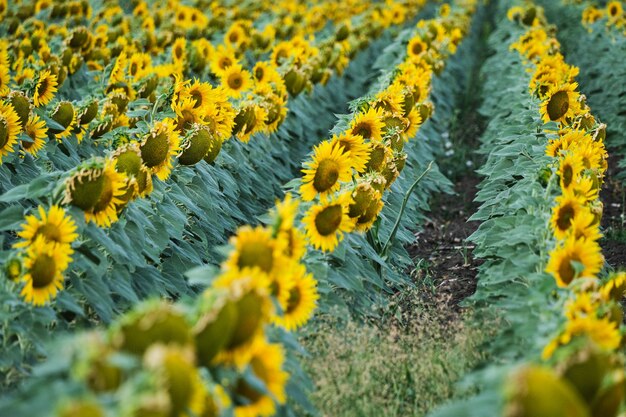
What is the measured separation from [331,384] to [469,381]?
0.85m

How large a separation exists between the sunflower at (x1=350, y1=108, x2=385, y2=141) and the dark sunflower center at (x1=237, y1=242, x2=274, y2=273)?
189 cm

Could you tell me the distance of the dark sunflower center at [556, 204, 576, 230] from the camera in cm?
333

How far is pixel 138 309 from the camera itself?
2.18 metres

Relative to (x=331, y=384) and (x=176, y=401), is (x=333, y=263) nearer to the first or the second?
(x=331, y=384)

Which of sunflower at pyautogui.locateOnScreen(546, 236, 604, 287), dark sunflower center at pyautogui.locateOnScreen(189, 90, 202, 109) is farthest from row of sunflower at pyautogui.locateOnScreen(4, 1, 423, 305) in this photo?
sunflower at pyautogui.locateOnScreen(546, 236, 604, 287)

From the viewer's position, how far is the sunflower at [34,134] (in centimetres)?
438

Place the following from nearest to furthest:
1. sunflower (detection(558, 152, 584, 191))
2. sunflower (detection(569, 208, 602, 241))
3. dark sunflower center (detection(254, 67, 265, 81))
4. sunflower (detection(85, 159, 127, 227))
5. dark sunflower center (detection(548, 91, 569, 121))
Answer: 1. sunflower (detection(569, 208, 602, 241))
2. sunflower (detection(85, 159, 127, 227))
3. sunflower (detection(558, 152, 584, 191))
4. dark sunflower center (detection(548, 91, 569, 121))
5. dark sunflower center (detection(254, 67, 265, 81))

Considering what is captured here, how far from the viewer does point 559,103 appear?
487 cm

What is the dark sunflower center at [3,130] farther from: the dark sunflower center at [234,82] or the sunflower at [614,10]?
the sunflower at [614,10]

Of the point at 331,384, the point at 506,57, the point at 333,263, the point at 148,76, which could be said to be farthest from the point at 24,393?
the point at 506,57

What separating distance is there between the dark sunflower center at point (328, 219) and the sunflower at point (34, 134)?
168 cm

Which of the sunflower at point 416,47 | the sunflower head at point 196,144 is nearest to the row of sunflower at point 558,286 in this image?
the sunflower head at point 196,144

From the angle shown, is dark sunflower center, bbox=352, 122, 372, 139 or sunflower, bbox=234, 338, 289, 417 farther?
dark sunflower center, bbox=352, 122, 372, 139

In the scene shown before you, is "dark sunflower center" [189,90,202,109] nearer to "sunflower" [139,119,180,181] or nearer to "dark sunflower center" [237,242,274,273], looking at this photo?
"sunflower" [139,119,180,181]
